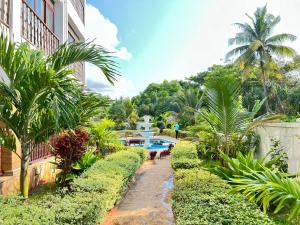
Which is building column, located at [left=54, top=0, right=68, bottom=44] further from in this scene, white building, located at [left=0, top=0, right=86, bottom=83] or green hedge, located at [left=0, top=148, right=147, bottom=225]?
green hedge, located at [left=0, top=148, right=147, bottom=225]

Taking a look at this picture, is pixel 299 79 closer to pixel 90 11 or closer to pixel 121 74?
pixel 90 11

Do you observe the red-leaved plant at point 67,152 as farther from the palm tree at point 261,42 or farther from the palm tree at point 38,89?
the palm tree at point 261,42

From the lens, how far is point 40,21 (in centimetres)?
805

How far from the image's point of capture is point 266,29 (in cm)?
2527

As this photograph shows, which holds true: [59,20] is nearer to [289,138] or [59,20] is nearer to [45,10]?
[45,10]

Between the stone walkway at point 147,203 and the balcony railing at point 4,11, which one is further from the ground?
the balcony railing at point 4,11

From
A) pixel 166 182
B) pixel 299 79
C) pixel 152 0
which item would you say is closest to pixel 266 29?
pixel 299 79

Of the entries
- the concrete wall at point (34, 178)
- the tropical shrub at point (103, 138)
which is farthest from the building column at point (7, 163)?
the tropical shrub at point (103, 138)

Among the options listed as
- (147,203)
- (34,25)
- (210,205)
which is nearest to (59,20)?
(34,25)

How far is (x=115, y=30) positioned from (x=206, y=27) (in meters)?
5.54

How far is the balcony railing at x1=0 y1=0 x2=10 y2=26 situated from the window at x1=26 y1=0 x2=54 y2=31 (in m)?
2.69

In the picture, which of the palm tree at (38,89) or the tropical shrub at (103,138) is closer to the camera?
the palm tree at (38,89)

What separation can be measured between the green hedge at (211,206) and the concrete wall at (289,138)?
9.10 feet

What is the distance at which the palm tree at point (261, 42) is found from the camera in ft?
80.1
